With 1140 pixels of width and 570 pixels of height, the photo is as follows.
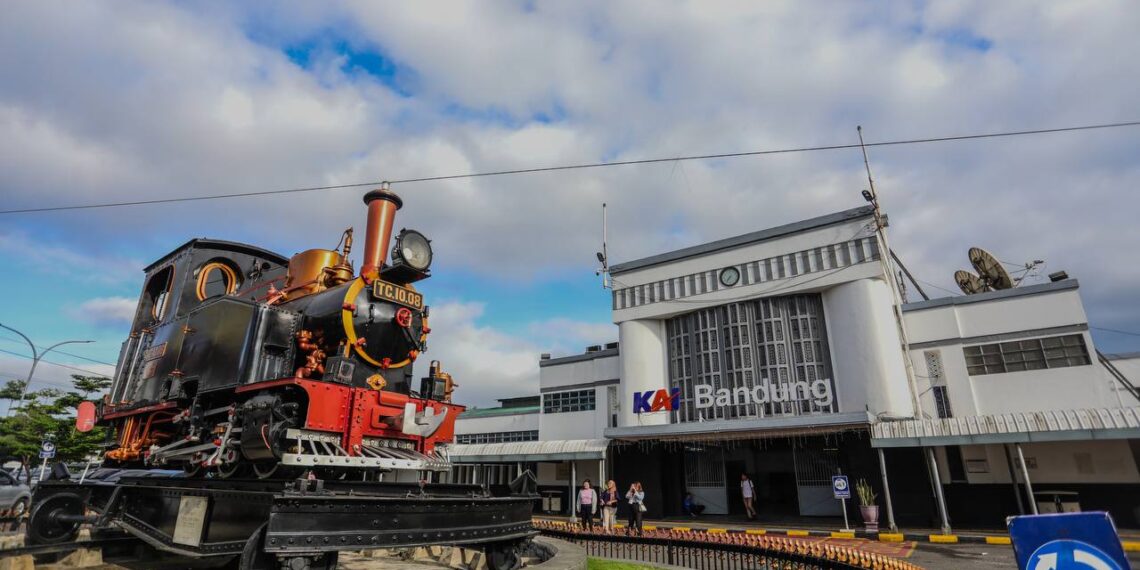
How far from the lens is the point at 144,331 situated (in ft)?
31.8

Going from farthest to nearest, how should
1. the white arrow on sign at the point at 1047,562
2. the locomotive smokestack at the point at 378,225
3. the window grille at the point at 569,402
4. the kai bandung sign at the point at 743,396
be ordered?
1. the window grille at the point at 569,402
2. the kai bandung sign at the point at 743,396
3. the locomotive smokestack at the point at 378,225
4. the white arrow on sign at the point at 1047,562

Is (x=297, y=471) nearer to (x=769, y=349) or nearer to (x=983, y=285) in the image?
(x=769, y=349)

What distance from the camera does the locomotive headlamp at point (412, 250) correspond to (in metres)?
7.64

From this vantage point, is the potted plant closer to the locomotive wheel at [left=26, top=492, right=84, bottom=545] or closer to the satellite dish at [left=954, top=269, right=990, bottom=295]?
the satellite dish at [left=954, top=269, right=990, bottom=295]

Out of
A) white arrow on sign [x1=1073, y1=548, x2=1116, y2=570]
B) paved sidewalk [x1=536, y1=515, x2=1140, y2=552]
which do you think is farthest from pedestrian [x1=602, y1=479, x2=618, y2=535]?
white arrow on sign [x1=1073, y1=548, x2=1116, y2=570]

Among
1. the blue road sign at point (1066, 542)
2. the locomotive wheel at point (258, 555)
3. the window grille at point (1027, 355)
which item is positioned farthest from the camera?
the window grille at point (1027, 355)

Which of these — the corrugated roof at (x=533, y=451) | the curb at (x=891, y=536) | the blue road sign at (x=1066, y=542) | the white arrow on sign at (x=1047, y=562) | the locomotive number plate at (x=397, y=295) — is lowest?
the curb at (x=891, y=536)

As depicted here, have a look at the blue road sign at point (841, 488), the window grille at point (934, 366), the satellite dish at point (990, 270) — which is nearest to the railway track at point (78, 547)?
the blue road sign at point (841, 488)

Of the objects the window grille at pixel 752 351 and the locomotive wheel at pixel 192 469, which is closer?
the locomotive wheel at pixel 192 469

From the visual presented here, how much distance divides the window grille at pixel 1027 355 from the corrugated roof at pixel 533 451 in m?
12.4

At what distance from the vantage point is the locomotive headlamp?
7.64m

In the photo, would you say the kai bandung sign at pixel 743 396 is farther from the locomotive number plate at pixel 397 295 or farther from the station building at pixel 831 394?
the locomotive number plate at pixel 397 295

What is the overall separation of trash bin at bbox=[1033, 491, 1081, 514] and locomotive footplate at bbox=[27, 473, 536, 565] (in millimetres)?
16083

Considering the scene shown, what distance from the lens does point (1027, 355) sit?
16703 millimetres
